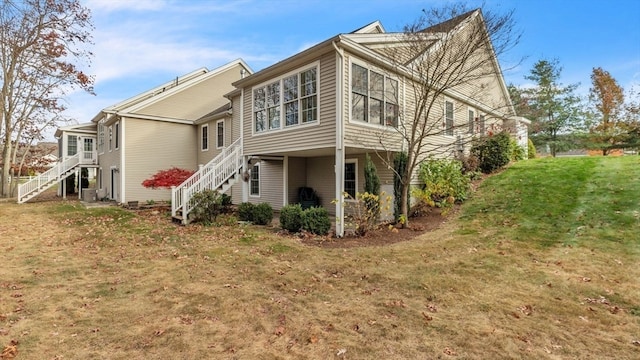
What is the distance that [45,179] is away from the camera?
1973 centimetres

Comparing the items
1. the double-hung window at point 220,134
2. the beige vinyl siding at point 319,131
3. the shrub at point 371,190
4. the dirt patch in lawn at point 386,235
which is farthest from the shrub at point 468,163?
the double-hung window at point 220,134

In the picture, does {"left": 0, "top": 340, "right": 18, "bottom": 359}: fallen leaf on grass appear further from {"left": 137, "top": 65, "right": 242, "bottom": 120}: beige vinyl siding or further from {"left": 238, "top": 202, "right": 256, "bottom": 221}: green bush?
{"left": 137, "top": 65, "right": 242, "bottom": 120}: beige vinyl siding

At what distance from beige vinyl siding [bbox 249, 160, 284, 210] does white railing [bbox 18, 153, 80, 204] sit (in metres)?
13.9

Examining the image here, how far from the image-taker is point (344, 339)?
3.76 meters

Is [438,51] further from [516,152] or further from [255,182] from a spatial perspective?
[516,152]

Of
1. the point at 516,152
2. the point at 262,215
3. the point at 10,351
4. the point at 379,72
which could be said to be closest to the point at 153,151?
the point at 262,215

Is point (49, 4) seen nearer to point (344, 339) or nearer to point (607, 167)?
point (344, 339)

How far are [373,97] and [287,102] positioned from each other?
2916mm

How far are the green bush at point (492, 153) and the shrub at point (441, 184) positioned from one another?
348 centimetres

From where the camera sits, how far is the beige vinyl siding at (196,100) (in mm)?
18531

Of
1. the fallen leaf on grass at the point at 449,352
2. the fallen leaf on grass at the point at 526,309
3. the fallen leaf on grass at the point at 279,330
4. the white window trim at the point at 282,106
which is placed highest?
the white window trim at the point at 282,106

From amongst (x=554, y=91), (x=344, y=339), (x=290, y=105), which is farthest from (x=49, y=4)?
(x=554, y=91)

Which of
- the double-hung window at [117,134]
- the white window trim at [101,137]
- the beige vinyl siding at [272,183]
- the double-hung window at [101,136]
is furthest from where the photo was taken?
the double-hung window at [101,136]

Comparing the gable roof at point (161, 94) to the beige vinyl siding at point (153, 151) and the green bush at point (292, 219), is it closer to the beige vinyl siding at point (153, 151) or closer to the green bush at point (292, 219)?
the beige vinyl siding at point (153, 151)
